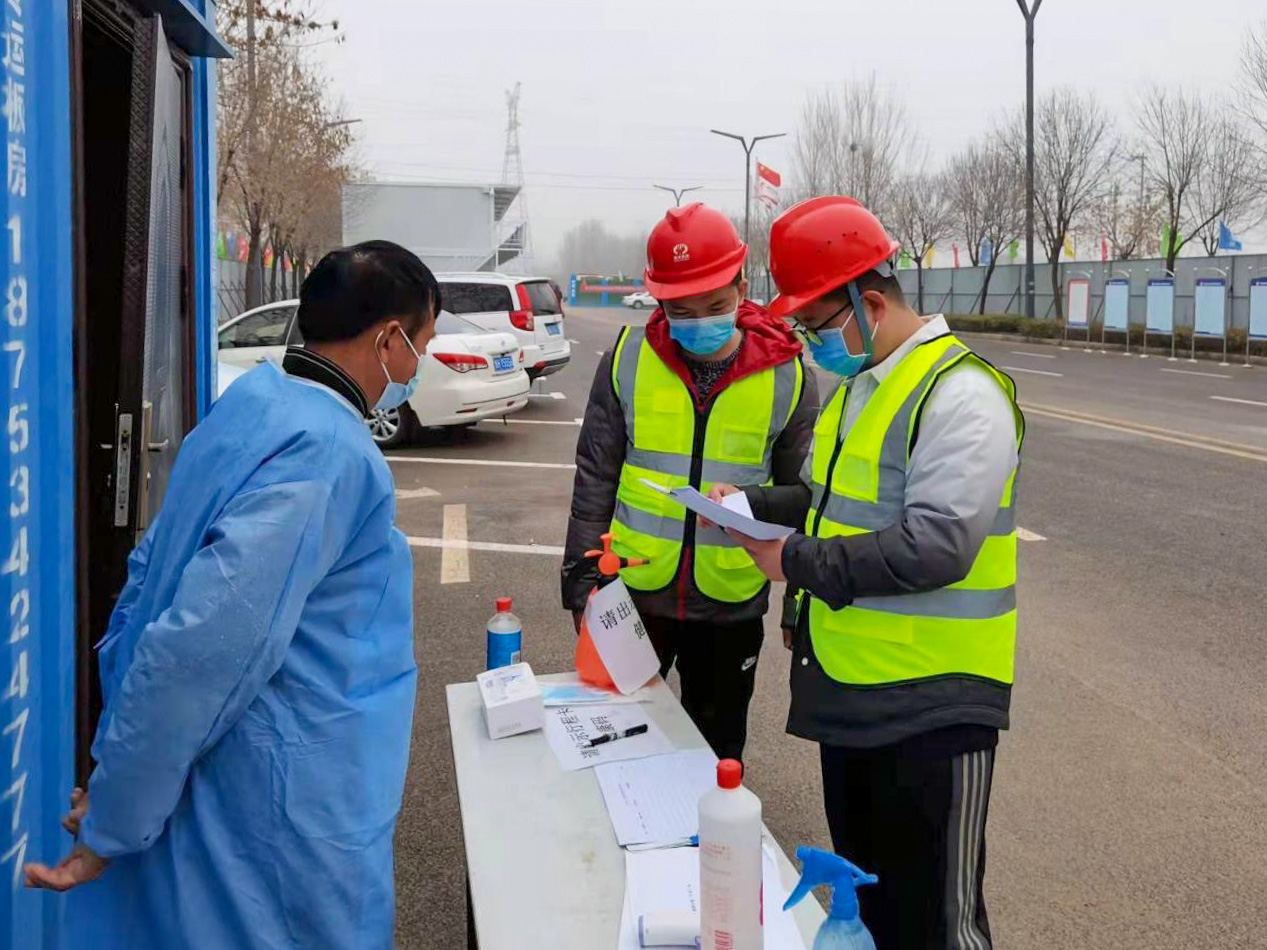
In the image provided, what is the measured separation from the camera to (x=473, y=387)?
11922 mm

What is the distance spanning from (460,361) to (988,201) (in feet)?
117

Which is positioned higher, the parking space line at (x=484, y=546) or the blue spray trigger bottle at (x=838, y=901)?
the blue spray trigger bottle at (x=838, y=901)

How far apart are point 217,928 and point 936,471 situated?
1.54 meters

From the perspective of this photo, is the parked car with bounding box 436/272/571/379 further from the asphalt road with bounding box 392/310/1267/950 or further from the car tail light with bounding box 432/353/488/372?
the asphalt road with bounding box 392/310/1267/950

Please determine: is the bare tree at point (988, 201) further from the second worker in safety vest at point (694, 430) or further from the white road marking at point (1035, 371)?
the second worker in safety vest at point (694, 430)

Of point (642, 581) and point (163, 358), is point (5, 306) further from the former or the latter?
point (642, 581)

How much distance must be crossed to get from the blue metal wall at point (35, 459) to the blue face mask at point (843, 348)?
158cm

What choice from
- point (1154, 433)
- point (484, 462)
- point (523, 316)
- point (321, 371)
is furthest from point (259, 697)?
point (523, 316)

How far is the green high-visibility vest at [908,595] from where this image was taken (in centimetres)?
224

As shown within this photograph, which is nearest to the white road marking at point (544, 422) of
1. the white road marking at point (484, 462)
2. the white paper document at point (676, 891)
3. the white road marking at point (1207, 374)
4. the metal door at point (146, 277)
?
the white road marking at point (484, 462)

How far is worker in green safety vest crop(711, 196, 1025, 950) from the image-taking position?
85.0 inches

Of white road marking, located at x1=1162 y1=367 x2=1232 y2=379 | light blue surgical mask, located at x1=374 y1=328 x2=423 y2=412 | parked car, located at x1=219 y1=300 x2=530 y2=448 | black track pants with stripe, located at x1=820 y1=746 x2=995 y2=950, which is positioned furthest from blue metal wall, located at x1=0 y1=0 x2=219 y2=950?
white road marking, located at x1=1162 y1=367 x2=1232 y2=379

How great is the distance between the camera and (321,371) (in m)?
1.95

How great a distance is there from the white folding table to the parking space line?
15.7 ft
